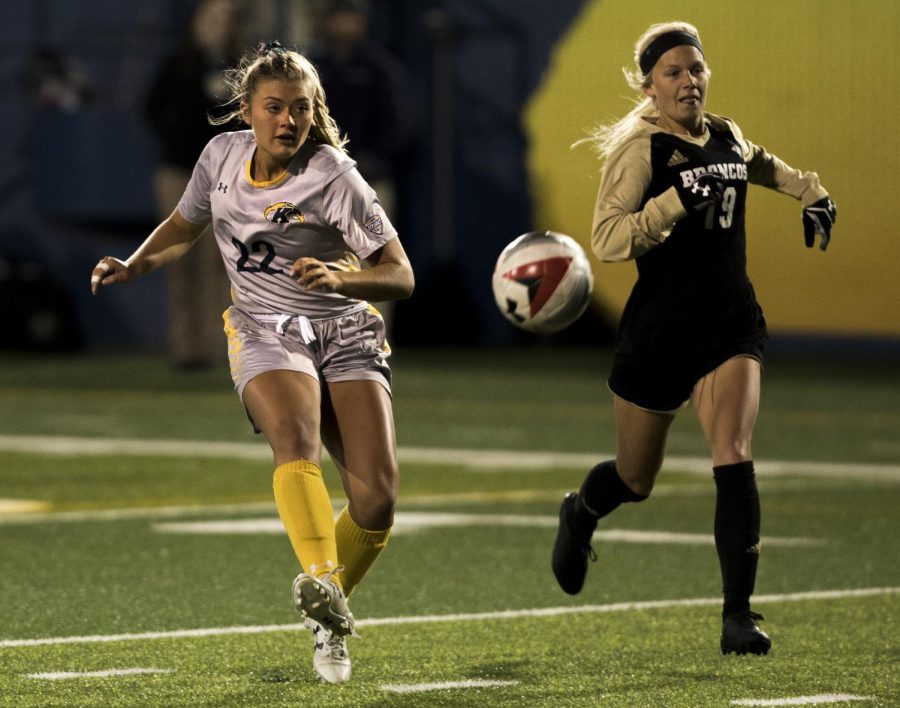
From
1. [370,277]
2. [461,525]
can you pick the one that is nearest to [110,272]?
[370,277]

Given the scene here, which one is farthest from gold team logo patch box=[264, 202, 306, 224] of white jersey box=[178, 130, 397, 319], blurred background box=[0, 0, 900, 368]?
blurred background box=[0, 0, 900, 368]

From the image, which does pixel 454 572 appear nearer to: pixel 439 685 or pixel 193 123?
pixel 439 685

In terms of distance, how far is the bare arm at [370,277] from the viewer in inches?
243

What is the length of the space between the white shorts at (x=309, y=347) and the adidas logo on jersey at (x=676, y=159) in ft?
3.59

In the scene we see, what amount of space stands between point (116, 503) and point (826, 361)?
1335 centimetres

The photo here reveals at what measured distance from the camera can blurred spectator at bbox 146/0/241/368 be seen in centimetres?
1869

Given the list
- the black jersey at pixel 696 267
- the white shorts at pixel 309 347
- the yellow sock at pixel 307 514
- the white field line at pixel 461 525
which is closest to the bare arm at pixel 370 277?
the white shorts at pixel 309 347

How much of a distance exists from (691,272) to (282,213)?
1.38 m

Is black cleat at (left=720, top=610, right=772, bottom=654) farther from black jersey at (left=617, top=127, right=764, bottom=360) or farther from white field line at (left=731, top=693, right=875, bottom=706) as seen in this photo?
black jersey at (left=617, top=127, right=764, bottom=360)

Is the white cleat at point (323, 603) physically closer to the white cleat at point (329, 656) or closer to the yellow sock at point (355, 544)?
the white cleat at point (329, 656)

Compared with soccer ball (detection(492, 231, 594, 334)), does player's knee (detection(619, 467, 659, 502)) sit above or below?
below

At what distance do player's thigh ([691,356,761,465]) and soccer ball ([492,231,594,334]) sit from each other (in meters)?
0.81

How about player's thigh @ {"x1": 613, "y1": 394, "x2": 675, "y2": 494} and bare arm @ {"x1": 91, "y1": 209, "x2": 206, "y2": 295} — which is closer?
bare arm @ {"x1": 91, "y1": 209, "x2": 206, "y2": 295}

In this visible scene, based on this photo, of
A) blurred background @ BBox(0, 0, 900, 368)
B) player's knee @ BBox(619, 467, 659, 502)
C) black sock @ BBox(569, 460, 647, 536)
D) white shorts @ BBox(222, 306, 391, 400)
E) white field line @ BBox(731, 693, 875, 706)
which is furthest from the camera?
blurred background @ BBox(0, 0, 900, 368)
